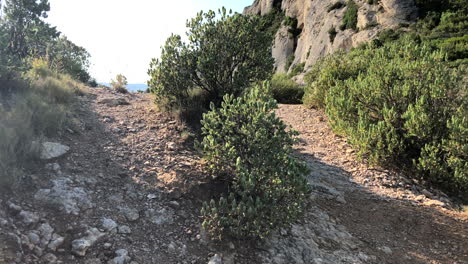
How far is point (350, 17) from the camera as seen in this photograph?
2438cm

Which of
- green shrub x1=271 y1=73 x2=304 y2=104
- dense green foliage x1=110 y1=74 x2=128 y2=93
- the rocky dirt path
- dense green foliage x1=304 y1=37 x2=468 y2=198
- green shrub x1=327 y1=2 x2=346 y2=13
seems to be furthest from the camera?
green shrub x1=327 y1=2 x2=346 y2=13

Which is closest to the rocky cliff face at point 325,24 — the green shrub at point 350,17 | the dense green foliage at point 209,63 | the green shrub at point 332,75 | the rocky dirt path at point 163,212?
the green shrub at point 350,17

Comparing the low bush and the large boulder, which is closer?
the low bush

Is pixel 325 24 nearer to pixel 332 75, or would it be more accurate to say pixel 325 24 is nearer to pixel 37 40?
pixel 332 75

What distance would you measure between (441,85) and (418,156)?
1.34 metres

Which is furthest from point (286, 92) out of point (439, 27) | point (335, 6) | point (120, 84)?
point (335, 6)

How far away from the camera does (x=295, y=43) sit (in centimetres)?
3303

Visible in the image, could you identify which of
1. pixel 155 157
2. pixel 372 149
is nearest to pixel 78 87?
pixel 155 157

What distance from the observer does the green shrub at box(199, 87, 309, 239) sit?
3.24 metres

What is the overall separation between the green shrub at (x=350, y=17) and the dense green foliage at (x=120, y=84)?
20129 millimetres

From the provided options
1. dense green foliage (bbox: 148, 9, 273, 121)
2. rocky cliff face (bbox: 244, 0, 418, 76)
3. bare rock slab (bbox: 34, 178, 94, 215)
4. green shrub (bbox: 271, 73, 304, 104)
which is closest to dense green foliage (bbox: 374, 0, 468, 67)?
rocky cliff face (bbox: 244, 0, 418, 76)

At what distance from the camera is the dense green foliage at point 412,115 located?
18.1ft

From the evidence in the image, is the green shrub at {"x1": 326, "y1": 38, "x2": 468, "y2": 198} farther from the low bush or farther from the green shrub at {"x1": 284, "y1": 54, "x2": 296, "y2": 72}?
the green shrub at {"x1": 284, "y1": 54, "x2": 296, "y2": 72}

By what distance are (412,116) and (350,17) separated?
21.2 meters
